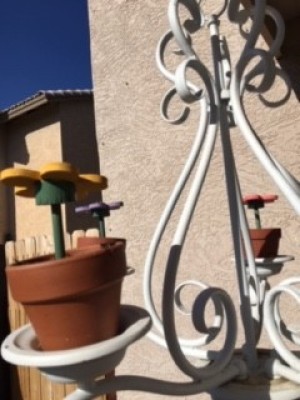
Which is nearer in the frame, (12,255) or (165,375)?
(165,375)

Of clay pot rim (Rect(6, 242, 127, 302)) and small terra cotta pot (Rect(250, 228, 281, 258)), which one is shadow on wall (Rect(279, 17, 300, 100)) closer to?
small terra cotta pot (Rect(250, 228, 281, 258))

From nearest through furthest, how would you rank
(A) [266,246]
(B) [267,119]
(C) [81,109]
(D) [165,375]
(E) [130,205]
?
(A) [266,246] → (B) [267,119] → (D) [165,375] → (E) [130,205] → (C) [81,109]

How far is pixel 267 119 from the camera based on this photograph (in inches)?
68.1

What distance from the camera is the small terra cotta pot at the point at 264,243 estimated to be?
1.03 metres

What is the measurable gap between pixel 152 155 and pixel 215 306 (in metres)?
1.34

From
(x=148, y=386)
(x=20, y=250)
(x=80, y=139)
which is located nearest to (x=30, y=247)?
(x=20, y=250)

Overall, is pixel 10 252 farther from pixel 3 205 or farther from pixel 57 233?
pixel 3 205

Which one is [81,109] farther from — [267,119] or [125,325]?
[125,325]

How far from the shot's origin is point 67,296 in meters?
0.51

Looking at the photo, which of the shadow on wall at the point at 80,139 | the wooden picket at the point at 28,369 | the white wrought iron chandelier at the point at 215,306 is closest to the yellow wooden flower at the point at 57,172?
the white wrought iron chandelier at the point at 215,306

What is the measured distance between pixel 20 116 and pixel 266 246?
5.98 meters

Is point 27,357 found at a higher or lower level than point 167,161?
lower

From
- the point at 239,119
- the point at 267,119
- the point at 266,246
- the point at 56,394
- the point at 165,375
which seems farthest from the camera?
the point at 56,394

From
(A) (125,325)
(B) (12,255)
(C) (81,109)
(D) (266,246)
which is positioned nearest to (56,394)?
(B) (12,255)
